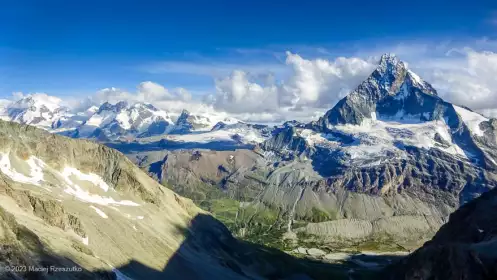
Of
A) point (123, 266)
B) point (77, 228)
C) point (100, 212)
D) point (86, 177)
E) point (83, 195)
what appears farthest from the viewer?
point (86, 177)

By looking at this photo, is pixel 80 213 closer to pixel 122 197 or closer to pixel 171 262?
pixel 171 262

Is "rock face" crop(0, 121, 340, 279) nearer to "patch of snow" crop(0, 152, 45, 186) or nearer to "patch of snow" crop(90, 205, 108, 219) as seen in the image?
"patch of snow" crop(90, 205, 108, 219)

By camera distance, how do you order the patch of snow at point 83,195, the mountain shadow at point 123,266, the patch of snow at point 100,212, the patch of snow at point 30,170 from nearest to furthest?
the mountain shadow at point 123,266
the patch of snow at point 100,212
the patch of snow at point 30,170
the patch of snow at point 83,195

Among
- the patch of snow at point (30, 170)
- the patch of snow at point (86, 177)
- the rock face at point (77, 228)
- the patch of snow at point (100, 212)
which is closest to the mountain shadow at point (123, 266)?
the rock face at point (77, 228)

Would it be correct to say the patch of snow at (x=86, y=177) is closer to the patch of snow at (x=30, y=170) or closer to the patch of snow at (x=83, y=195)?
the patch of snow at (x=83, y=195)

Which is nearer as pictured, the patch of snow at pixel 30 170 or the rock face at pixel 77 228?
the rock face at pixel 77 228

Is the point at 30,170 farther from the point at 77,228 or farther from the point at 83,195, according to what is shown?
the point at 77,228

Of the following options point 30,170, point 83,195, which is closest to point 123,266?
point 83,195

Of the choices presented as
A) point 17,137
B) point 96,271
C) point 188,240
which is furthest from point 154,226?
point 96,271
